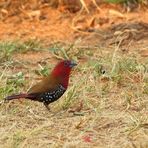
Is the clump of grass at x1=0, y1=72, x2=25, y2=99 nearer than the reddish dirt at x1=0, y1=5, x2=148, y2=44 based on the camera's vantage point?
Yes

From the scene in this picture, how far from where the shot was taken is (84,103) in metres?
6.62

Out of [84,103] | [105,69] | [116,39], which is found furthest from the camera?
[116,39]

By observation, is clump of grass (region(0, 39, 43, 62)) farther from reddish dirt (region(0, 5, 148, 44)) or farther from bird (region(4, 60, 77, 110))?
bird (region(4, 60, 77, 110))

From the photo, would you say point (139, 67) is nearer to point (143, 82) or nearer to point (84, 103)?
point (143, 82)

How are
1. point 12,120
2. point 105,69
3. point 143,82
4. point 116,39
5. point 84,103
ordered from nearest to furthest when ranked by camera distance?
1. point 12,120
2. point 84,103
3. point 143,82
4. point 105,69
5. point 116,39

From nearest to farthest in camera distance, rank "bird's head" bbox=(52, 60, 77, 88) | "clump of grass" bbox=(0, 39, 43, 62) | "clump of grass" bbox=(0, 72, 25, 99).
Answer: "bird's head" bbox=(52, 60, 77, 88) < "clump of grass" bbox=(0, 72, 25, 99) < "clump of grass" bbox=(0, 39, 43, 62)

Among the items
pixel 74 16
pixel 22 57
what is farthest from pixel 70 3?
pixel 22 57

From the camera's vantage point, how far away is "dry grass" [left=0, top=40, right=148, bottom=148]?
220 inches

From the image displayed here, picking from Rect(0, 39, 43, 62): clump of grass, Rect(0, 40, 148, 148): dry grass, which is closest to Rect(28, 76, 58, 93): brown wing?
Rect(0, 40, 148, 148): dry grass

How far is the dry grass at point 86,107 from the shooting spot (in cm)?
558

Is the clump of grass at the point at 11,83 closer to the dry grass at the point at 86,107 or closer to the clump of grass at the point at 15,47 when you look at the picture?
the dry grass at the point at 86,107

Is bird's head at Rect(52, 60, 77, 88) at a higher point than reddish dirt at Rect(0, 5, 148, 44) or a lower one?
higher

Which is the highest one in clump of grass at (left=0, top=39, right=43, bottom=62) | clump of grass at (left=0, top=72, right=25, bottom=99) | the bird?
the bird

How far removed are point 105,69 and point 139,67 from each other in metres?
0.42
